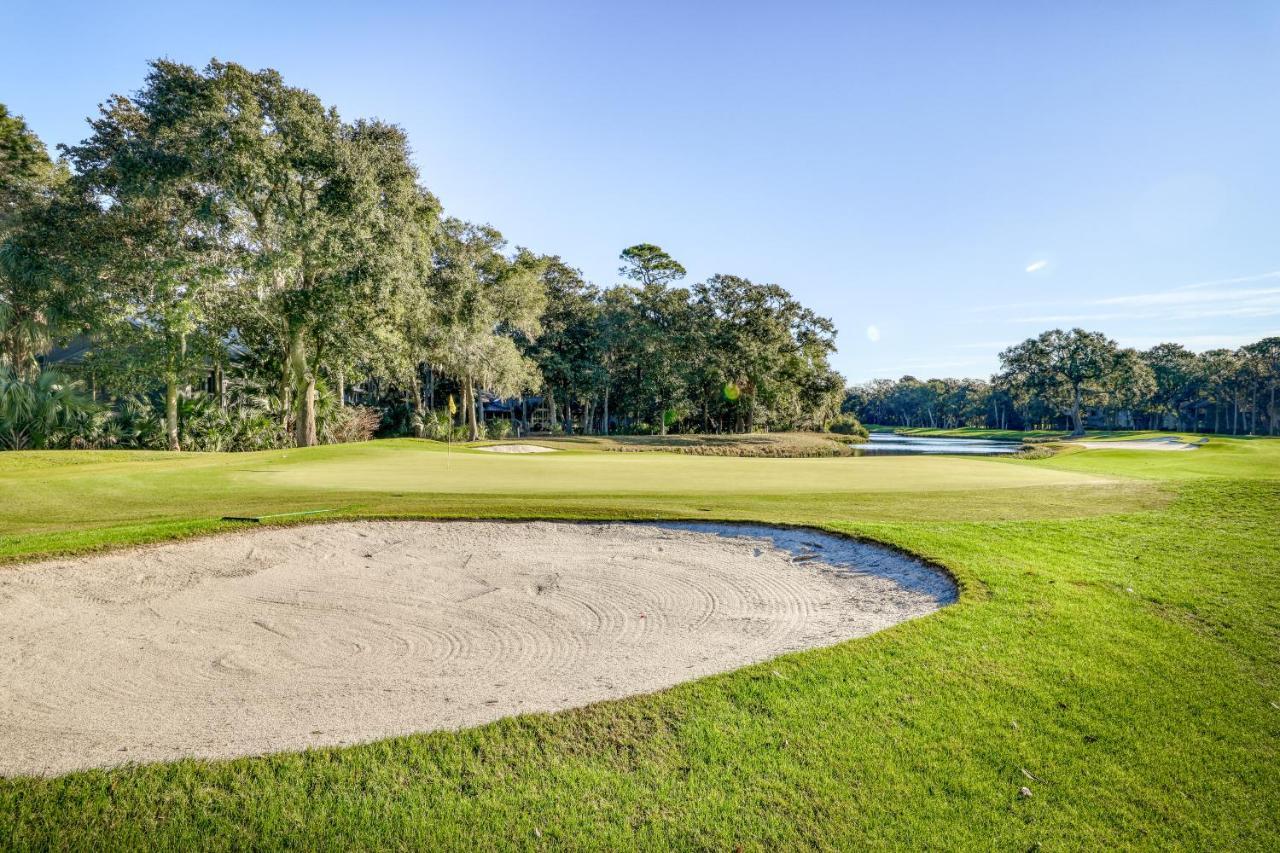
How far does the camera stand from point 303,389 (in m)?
27.9

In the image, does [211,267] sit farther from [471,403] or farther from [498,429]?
[498,429]

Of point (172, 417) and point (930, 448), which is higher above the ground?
point (172, 417)

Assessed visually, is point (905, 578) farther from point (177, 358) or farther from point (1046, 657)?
point (177, 358)

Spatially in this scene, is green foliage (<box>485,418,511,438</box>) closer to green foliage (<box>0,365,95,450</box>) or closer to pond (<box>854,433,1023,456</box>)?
green foliage (<box>0,365,95,450</box>)

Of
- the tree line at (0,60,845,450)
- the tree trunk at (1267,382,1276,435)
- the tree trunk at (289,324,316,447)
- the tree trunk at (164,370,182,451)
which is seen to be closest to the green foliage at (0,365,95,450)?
the tree line at (0,60,845,450)

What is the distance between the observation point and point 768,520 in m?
9.48

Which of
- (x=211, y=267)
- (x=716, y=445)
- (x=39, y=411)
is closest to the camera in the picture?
(x=39, y=411)

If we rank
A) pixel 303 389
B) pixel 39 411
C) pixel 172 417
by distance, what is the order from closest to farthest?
1. pixel 39 411
2. pixel 172 417
3. pixel 303 389

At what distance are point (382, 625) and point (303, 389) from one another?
84.7 feet

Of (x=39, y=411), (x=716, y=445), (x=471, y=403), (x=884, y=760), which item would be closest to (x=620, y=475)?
(x=884, y=760)

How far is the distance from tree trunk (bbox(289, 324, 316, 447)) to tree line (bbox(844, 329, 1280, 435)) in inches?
3029

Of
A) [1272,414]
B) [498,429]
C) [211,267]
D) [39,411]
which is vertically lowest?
[498,429]

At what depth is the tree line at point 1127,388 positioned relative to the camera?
2825 inches

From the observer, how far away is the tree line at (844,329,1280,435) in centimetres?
7175
